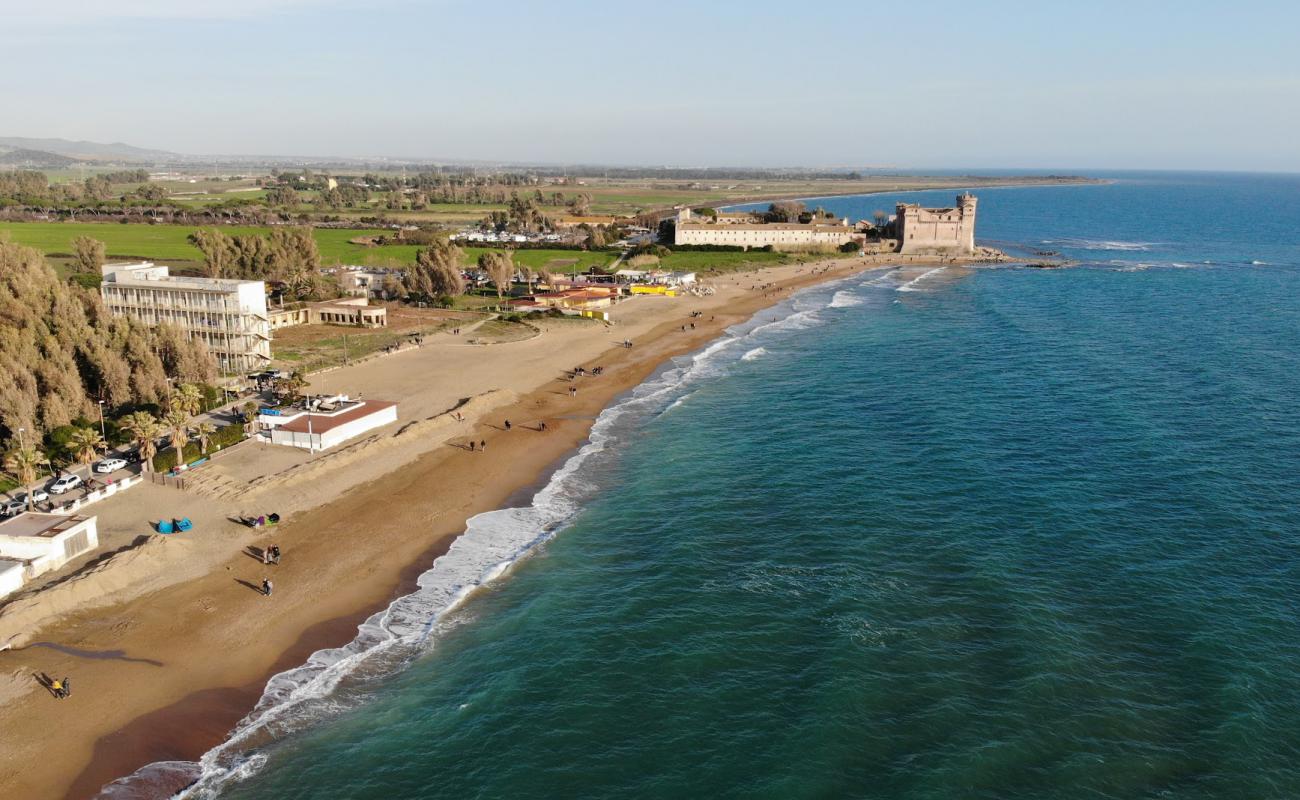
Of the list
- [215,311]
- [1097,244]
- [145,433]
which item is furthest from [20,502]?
[1097,244]

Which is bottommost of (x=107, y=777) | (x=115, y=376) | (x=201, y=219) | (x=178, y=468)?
(x=107, y=777)

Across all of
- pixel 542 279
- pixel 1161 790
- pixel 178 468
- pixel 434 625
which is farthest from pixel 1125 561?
pixel 542 279

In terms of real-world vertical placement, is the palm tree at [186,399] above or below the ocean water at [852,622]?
above

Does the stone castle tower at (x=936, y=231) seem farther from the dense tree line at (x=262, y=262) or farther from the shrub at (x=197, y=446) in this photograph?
the shrub at (x=197, y=446)

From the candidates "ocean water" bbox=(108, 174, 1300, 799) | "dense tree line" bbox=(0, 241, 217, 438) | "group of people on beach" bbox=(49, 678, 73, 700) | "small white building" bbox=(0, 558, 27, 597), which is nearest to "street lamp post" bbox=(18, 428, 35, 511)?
"dense tree line" bbox=(0, 241, 217, 438)

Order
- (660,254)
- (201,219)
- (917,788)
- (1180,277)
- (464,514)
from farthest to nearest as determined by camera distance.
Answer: (201,219), (660,254), (1180,277), (464,514), (917,788)

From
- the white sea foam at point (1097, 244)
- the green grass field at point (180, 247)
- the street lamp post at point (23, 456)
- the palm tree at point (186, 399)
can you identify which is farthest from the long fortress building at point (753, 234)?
the street lamp post at point (23, 456)

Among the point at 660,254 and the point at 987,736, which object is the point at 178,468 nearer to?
the point at 987,736

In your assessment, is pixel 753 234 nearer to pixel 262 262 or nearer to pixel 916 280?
pixel 916 280
